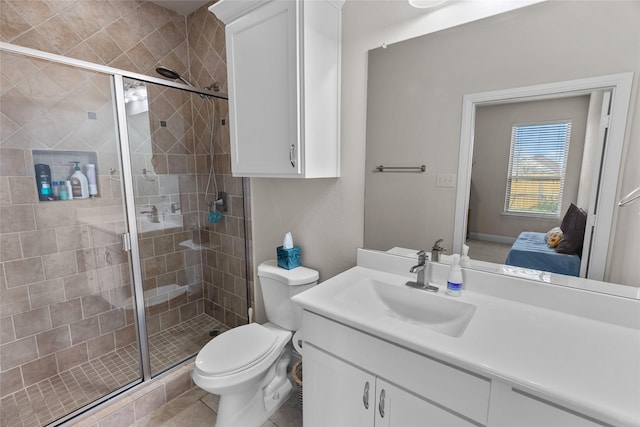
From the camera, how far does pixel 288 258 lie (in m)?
1.71

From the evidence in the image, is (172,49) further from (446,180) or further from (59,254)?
(446,180)

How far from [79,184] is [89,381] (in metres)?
1.23

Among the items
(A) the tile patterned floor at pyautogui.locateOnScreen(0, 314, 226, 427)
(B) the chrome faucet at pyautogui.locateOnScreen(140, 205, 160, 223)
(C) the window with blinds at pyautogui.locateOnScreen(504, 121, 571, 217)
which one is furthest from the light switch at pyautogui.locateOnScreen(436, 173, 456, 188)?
(A) the tile patterned floor at pyautogui.locateOnScreen(0, 314, 226, 427)

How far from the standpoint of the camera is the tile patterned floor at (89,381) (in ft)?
5.28

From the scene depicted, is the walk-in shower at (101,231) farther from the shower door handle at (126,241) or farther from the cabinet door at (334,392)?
the cabinet door at (334,392)

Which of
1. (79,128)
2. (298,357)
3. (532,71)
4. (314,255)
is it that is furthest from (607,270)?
(79,128)

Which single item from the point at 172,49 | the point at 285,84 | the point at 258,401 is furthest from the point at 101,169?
the point at 258,401

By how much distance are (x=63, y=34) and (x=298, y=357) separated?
2.45m

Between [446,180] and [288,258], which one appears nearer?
[446,180]

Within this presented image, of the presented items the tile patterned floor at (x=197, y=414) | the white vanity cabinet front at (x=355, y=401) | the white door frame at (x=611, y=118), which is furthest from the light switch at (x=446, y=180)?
the tile patterned floor at (x=197, y=414)

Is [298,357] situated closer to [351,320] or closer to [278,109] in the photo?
[351,320]

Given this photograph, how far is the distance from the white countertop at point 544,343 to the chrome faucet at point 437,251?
17cm

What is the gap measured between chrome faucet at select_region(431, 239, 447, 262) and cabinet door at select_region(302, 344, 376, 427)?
23.4 inches

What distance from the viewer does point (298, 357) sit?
6.15ft
